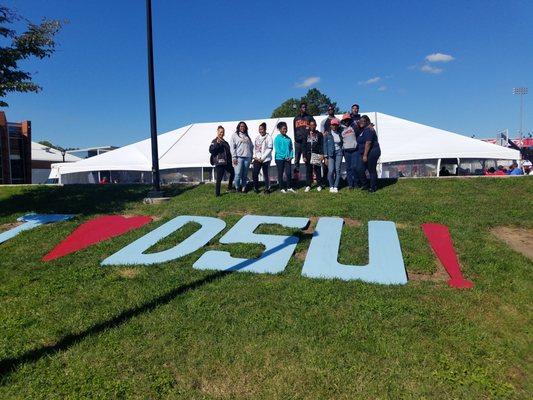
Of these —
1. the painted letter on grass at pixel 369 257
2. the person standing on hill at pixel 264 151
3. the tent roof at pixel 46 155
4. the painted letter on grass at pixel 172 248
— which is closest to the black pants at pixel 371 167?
the person standing on hill at pixel 264 151

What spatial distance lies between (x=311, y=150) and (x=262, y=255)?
4.81 m

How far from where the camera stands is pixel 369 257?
597 cm

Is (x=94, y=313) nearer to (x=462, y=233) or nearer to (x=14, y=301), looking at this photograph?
(x=14, y=301)

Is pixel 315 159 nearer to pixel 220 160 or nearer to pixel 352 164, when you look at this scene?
pixel 352 164

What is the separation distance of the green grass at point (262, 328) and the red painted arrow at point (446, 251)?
0.13 metres

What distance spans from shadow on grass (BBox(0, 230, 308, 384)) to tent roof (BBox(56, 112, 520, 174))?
12420 mm

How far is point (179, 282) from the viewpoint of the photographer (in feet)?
17.4

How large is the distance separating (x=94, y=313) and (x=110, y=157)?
667 inches

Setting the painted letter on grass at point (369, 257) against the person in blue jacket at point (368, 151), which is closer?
the painted letter on grass at point (369, 257)

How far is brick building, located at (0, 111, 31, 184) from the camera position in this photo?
106ft

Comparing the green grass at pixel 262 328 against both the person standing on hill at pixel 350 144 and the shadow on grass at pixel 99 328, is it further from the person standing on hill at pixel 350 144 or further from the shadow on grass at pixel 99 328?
the person standing on hill at pixel 350 144

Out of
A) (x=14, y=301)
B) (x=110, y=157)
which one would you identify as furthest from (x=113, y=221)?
(x=110, y=157)

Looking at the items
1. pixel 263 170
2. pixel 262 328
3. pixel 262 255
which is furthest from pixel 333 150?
pixel 262 328

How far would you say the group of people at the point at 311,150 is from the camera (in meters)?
9.77
